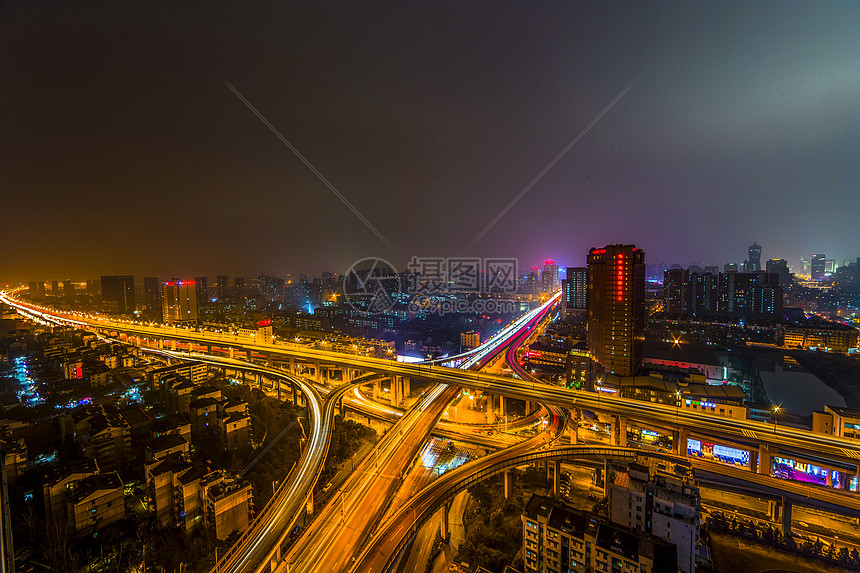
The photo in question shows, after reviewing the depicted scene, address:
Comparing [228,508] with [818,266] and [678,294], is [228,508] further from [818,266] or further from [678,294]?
[818,266]

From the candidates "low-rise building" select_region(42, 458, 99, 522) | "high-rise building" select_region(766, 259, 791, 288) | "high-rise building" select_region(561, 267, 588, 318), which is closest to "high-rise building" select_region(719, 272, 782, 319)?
"high-rise building" select_region(766, 259, 791, 288)

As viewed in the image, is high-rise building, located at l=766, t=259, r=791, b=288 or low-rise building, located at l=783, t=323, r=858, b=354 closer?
low-rise building, located at l=783, t=323, r=858, b=354

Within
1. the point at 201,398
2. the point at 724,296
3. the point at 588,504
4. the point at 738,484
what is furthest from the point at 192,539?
the point at 724,296

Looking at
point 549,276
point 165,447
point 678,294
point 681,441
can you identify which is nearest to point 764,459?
point 681,441

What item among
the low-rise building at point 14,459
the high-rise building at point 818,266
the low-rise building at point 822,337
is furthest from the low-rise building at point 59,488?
the high-rise building at point 818,266

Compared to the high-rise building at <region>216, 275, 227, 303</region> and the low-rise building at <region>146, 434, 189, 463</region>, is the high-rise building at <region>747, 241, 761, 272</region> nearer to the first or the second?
the low-rise building at <region>146, 434, 189, 463</region>

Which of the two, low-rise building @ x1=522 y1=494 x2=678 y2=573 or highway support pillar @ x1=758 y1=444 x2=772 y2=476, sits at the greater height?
low-rise building @ x1=522 y1=494 x2=678 y2=573

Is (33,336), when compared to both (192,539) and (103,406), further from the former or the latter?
(192,539)
